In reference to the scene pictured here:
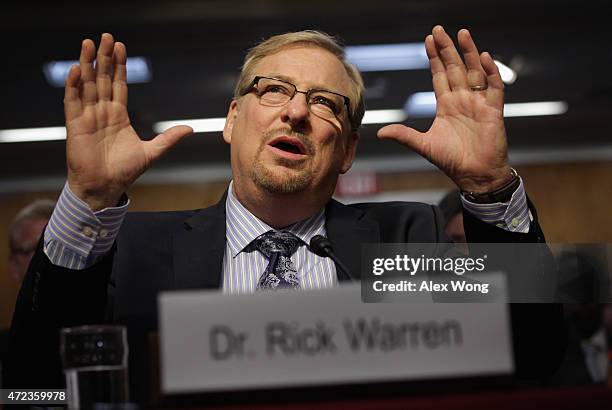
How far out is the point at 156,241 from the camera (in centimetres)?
137

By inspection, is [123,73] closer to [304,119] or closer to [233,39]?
[304,119]

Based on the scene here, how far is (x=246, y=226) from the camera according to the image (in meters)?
1.48

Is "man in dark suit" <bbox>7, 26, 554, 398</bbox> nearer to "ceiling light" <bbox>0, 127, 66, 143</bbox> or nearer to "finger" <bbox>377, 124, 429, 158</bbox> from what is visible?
"finger" <bbox>377, 124, 429, 158</bbox>

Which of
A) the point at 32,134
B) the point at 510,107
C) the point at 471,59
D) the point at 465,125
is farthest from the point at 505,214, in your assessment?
the point at 32,134

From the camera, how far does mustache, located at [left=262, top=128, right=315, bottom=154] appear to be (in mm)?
1475

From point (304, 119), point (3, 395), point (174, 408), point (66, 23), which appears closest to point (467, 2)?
point (66, 23)

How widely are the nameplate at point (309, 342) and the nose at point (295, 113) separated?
2.77ft

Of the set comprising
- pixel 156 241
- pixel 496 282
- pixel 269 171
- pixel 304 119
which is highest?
pixel 304 119

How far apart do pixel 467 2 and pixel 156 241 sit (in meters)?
2.45

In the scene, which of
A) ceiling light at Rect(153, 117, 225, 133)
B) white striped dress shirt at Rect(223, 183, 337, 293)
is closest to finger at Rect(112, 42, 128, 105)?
white striped dress shirt at Rect(223, 183, 337, 293)

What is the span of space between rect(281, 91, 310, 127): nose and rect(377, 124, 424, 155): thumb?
0.20 metres

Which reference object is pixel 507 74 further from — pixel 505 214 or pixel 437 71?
pixel 505 214

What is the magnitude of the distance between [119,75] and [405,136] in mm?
562

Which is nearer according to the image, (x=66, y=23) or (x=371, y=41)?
(x=66, y=23)
